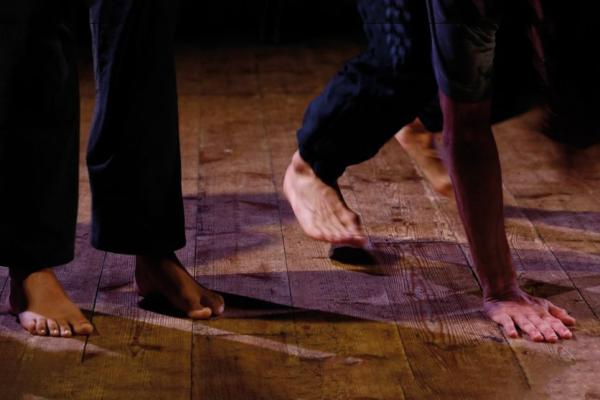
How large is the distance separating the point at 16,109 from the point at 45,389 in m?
0.40

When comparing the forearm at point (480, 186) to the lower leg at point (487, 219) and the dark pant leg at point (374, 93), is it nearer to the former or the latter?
the lower leg at point (487, 219)

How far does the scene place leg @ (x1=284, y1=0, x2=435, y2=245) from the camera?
5.98ft

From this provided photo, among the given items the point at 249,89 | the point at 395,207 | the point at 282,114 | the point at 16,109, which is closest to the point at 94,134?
the point at 16,109

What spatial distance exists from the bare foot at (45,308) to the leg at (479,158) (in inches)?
23.7

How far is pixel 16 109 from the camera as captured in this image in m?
1.57

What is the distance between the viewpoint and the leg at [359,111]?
1821mm

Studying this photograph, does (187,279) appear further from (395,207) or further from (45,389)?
(395,207)

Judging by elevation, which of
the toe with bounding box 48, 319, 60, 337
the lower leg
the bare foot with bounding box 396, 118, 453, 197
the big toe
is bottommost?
the bare foot with bounding box 396, 118, 453, 197

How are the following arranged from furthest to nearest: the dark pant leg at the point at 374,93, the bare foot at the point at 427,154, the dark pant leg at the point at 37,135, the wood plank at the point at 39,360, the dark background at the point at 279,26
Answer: the dark background at the point at 279,26 → the bare foot at the point at 427,154 → the dark pant leg at the point at 374,93 → the dark pant leg at the point at 37,135 → the wood plank at the point at 39,360

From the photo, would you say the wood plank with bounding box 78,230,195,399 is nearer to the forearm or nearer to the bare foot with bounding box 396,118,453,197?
the forearm

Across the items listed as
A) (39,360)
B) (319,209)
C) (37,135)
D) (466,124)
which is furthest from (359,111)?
(39,360)

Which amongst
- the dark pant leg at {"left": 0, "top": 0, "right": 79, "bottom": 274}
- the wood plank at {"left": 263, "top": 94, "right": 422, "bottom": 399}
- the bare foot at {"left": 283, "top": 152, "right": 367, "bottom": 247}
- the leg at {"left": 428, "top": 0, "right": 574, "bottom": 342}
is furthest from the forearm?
the dark pant leg at {"left": 0, "top": 0, "right": 79, "bottom": 274}

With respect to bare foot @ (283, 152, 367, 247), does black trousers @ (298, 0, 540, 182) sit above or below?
above

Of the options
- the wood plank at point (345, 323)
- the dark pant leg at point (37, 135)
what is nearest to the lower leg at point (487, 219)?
the wood plank at point (345, 323)
